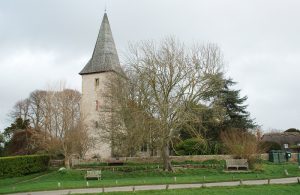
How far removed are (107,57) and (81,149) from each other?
1626 cm

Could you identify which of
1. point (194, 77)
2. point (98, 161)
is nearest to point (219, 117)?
point (194, 77)

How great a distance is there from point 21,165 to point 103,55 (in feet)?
72.3

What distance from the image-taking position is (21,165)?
3553cm

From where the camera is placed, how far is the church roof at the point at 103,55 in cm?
5166

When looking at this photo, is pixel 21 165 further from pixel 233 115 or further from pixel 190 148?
pixel 233 115

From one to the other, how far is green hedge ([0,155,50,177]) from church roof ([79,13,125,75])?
1702cm

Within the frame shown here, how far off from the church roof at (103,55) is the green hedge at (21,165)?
670 inches

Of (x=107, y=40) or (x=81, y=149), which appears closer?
(x=81, y=149)

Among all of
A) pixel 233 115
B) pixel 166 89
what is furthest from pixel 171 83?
pixel 233 115

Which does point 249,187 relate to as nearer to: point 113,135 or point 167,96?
point 167,96

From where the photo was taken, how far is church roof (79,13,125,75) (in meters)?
51.7

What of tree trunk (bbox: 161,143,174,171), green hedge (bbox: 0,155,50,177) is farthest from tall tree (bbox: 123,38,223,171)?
green hedge (bbox: 0,155,50,177)

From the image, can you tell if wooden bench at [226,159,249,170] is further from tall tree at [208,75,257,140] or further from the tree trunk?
tall tree at [208,75,257,140]

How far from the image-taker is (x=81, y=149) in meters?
41.1
